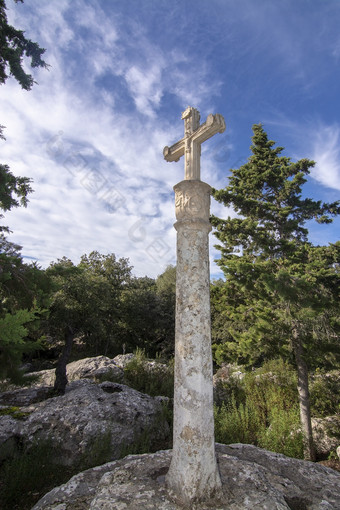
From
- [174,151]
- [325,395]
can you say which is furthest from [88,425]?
[325,395]

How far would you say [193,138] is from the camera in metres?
3.88

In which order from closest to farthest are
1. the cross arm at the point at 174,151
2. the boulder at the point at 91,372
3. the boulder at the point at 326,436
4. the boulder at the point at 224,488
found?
the boulder at the point at 224,488 → the cross arm at the point at 174,151 → the boulder at the point at 326,436 → the boulder at the point at 91,372

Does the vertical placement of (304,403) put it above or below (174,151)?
below

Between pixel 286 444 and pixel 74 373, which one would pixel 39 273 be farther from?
pixel 74 373

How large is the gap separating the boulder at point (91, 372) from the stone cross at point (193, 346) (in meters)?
8.55

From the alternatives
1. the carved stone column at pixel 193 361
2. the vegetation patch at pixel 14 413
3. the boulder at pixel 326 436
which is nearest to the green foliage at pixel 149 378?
the vegetation patch at pixel 14 413

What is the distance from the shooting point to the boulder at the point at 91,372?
36.6 feet

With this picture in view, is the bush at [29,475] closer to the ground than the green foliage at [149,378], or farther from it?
closer to the ground

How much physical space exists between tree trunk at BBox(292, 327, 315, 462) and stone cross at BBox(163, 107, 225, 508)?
5317mm

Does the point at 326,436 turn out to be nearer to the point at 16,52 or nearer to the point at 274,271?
the point at 274,271

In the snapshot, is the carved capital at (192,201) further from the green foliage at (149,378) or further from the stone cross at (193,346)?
the green foliage at (149,378)

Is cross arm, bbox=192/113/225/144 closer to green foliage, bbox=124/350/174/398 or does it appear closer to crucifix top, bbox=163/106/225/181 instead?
crucifix top, bbox=163/106/225/181

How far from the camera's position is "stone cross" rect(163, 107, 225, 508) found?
113 inches

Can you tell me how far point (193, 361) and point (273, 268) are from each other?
5.81 metres
